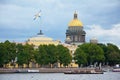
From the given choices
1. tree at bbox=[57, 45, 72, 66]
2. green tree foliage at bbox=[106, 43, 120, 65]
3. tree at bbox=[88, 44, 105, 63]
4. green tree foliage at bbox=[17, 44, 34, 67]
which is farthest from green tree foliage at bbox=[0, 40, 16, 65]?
green tree foliage at bbox=[106, 43, 120, 65]

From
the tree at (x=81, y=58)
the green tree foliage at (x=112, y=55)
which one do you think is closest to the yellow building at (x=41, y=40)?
the green tree foliage at (x=112, y=55)

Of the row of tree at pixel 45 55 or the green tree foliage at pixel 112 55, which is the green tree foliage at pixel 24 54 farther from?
the green tree foliage at pixel 112 55

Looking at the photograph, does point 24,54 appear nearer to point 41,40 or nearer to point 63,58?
point 63,58

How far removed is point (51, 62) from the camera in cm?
15562

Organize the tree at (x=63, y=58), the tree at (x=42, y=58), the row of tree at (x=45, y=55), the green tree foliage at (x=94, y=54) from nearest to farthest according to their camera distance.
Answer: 1. the row of tree at (x=45, y=55)
2. the tree at (x=42, y=58)
3. the tree at (x=63, y=58)
4. the green tree foliage at (x=94, y=54)

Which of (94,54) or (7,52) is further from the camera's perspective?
(94,54)

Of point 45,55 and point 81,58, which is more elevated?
point 45,55

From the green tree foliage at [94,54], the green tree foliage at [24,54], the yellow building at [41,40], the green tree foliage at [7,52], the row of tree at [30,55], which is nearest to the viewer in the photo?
the green tree foliage at [7,52]

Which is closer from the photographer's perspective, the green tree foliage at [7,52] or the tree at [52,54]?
the green tree foliage at [7,52]

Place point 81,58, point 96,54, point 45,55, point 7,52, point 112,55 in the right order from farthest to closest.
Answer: point 112,55 < point 96,54 < point 81,58 < point 45,55 < point 7,52

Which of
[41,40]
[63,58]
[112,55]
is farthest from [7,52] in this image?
[112,55]

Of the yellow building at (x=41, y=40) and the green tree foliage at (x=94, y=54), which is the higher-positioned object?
the yellow building at (x=41, y=40)

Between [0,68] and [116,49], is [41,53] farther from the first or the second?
[116,49]

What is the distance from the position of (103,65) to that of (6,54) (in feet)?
121
